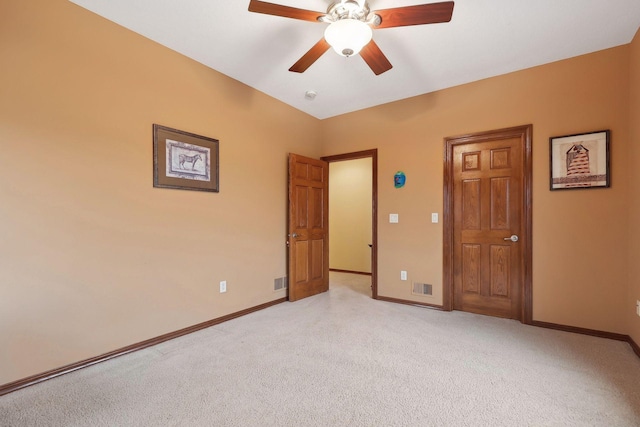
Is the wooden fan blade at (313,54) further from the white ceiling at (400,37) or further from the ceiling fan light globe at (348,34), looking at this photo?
the white ceiling at (400,37)

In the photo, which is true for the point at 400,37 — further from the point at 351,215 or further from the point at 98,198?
the point at 351,215

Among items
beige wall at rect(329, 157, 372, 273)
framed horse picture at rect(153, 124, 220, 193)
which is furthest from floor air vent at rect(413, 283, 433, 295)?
framed horse picture at rect(153, 124, 220, 193)

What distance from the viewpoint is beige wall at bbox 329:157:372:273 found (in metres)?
6.03

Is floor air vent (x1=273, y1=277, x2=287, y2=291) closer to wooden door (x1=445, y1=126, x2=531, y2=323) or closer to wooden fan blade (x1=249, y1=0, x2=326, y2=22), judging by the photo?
wooden door (x1=445, y1=126, x2=531, y2=323)

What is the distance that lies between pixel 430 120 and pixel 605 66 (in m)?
1.65

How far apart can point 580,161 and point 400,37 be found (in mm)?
2175

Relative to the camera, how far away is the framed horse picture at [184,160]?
274 cm

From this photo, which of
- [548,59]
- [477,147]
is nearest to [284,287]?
[477,147]

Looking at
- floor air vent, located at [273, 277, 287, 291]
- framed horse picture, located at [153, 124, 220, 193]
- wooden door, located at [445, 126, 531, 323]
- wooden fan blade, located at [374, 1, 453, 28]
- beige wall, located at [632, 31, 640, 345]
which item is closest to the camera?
wooden fan blade, located at [374, 1, 453, 28]

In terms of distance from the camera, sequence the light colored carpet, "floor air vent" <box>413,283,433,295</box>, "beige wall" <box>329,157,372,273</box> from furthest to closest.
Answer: "beige wall" <box>329,157,372,273</box> < "floor air vent" <box>413,283,433,295</box> < the light colored carpet

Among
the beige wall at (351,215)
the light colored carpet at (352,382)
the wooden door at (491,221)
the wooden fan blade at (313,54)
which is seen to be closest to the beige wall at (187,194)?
the wooden door at (491,221)

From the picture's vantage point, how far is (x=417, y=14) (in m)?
1.91

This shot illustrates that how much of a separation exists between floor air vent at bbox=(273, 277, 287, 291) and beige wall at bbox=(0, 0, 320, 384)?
0.64 metres

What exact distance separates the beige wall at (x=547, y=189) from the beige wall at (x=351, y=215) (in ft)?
6.49
